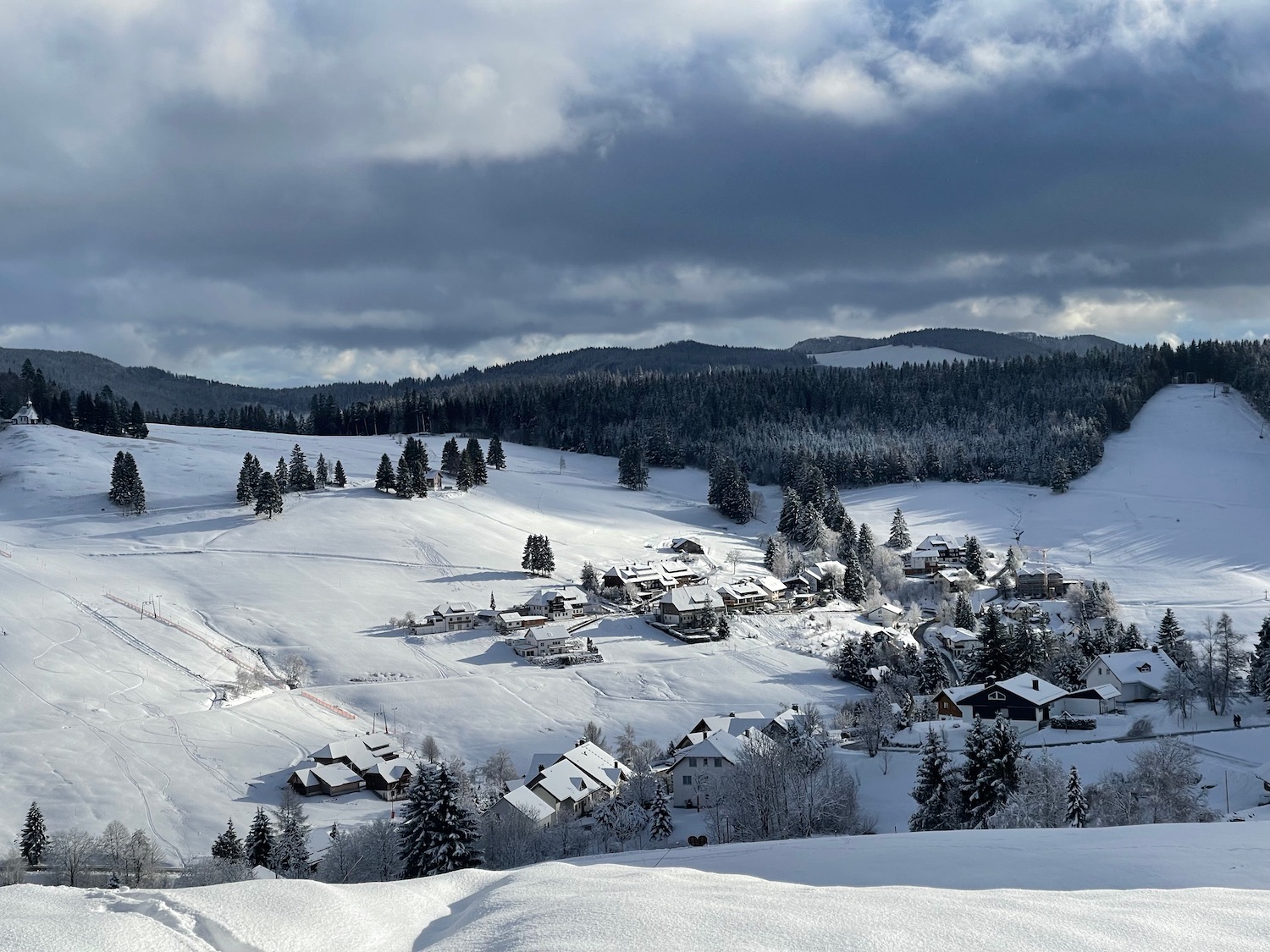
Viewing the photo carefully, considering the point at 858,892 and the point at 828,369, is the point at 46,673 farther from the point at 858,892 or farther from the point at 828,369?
the point at 828,369

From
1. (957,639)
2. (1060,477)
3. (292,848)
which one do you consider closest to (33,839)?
(292,848)

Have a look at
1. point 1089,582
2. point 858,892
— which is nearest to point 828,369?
point 1089,582

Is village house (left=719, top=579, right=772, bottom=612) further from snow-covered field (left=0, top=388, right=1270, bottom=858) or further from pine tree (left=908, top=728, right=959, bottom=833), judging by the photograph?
pine tree (left=908, top=728, right=959, bottom=833)

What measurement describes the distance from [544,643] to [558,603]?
9.09 meters

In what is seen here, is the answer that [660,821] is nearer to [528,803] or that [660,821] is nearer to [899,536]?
[528,803]

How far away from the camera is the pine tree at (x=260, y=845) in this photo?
33.5m

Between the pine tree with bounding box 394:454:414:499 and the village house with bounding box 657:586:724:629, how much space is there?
37.4 metres

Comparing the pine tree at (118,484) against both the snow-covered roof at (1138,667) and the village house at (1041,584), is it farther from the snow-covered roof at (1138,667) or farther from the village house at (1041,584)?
the village house at (1041,584)

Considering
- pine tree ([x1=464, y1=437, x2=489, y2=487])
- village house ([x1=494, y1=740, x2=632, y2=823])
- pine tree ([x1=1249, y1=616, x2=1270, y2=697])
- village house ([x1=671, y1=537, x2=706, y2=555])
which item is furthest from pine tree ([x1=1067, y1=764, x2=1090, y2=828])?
pine tree ([x1=464, y1=437, x2=489, y2=487])

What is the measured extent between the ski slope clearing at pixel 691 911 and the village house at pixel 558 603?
2268 inches

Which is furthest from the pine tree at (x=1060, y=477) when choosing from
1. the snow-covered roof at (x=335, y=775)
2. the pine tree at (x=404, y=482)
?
the snow-covered roof at (x=335, y=775)

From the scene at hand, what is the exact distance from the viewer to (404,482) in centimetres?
10019

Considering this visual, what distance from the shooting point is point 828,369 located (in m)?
196

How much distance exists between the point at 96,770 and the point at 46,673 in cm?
1247
